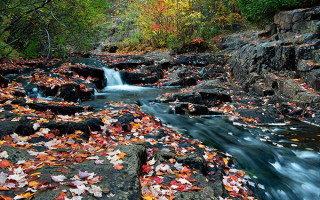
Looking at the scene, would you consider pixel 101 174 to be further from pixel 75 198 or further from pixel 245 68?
pixel 245 68

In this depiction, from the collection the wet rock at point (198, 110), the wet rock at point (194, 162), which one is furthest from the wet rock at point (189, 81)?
the wet rock at point (194, 162)

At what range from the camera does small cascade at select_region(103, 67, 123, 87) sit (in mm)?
12122

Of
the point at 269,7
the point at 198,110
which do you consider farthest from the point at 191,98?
the point at 269,7

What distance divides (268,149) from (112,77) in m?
9.93

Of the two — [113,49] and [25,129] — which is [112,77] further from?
[113,49]

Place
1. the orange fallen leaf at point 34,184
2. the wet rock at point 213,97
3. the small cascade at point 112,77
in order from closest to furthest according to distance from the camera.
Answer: the orange fallen leaf at point 34,184 → the wet rock at point 213,97 → the small cascade at point 112,77

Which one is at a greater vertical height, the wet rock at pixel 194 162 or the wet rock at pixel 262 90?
the wet rock at pixel 262 90

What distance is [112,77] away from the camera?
1244 cm

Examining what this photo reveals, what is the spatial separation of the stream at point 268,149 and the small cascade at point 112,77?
5.38 metres

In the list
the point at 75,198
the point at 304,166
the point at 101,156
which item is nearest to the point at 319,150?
the point at 304,166

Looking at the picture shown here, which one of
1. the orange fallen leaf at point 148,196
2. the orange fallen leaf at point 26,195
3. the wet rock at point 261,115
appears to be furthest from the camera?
the wet rock at point 261,115

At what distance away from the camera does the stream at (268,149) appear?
3.69 metres

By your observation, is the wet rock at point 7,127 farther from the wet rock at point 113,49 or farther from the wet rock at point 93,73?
the wet rock at point 113,49

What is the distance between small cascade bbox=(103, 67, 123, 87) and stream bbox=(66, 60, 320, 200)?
5379 mm
